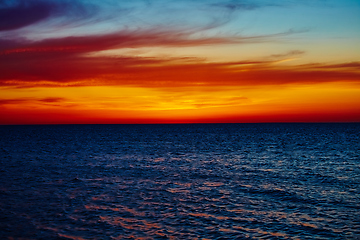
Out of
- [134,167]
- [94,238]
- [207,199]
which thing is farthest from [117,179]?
[94,238]

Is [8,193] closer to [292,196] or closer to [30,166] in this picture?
[30,166]

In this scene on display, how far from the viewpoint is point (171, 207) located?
22297 mm

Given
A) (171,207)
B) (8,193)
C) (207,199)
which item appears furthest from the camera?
(8,193)

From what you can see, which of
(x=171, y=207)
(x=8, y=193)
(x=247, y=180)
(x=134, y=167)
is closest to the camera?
(x=171, y=207)

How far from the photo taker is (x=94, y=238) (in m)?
16.5

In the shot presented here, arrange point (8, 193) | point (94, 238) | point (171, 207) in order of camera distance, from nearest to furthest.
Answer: point (94, 238) → point (171, 207) → point (8, 193)

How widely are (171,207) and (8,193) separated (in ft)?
44.2

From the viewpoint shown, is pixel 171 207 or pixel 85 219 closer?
pixel 85 219

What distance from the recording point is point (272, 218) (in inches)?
772

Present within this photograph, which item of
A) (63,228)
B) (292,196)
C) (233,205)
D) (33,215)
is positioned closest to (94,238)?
(63,228)

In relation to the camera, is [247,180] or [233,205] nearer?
[233,205]

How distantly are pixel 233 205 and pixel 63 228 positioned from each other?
422 inches

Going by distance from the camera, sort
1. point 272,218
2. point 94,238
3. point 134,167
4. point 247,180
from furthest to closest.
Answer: point 134,167 → point 247,180 → point 272,218 → point 94,238

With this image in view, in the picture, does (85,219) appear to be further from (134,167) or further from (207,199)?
(134,167)
